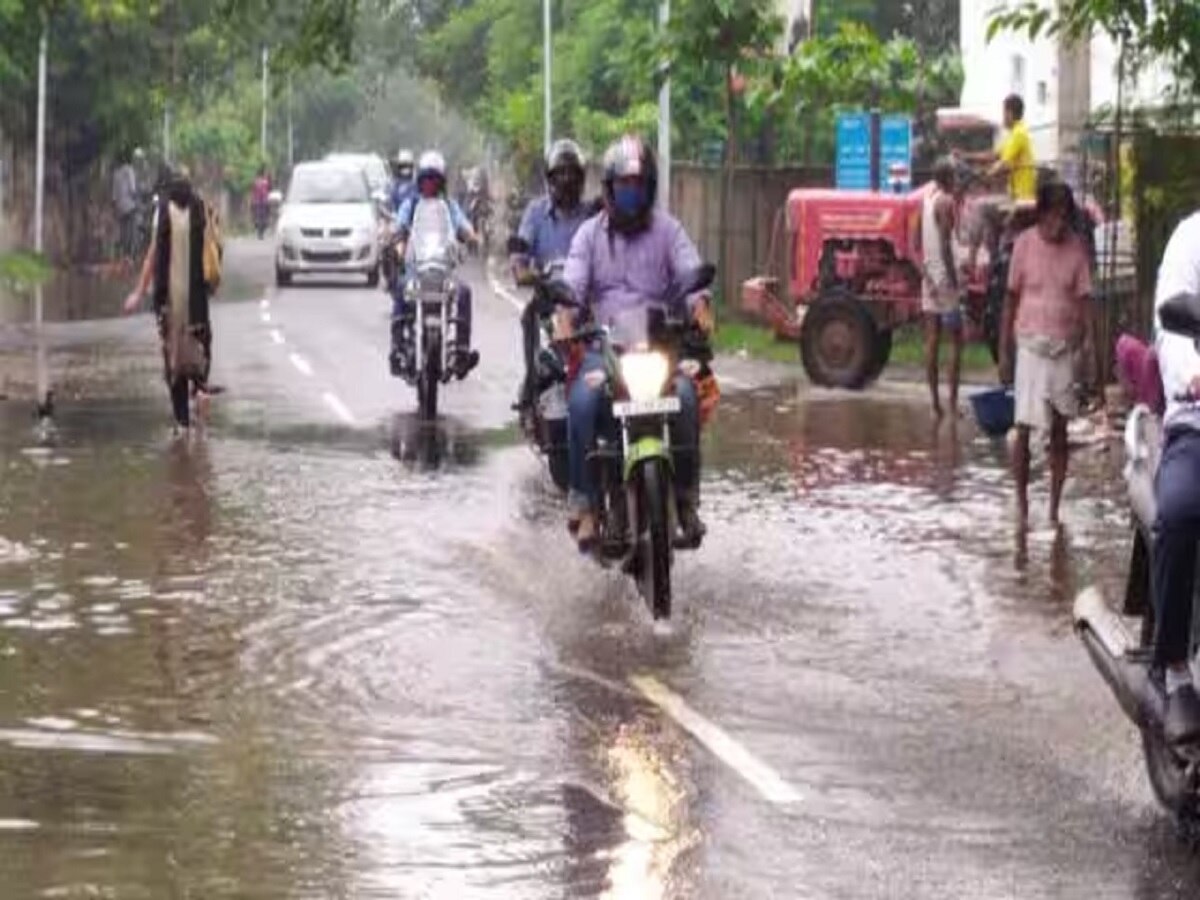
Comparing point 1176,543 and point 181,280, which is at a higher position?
point 181,280

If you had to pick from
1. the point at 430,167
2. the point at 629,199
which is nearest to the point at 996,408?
the point at 629,199

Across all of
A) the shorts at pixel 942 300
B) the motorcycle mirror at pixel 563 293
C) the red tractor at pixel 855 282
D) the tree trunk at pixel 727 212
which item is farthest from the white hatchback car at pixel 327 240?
the motorcycle mirror at pixel 563 293

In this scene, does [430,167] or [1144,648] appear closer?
[1144,648]

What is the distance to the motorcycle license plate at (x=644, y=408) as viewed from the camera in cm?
1177

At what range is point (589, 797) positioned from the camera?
828 cm

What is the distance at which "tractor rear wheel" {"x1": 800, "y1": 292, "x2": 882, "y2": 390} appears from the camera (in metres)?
23.8

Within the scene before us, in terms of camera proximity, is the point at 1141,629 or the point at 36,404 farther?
the point at 36,404

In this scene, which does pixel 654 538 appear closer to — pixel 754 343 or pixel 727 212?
pixel 754 343

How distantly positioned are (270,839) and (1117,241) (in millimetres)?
15329

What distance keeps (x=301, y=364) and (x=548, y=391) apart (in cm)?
1183

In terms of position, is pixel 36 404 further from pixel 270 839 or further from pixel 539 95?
pixel 539 95

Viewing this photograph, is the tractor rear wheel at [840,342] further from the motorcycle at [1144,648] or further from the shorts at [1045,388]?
the motorcycle at [1144,648]

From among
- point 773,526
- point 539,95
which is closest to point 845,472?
point 773,526

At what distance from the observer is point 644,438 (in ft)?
38.7
